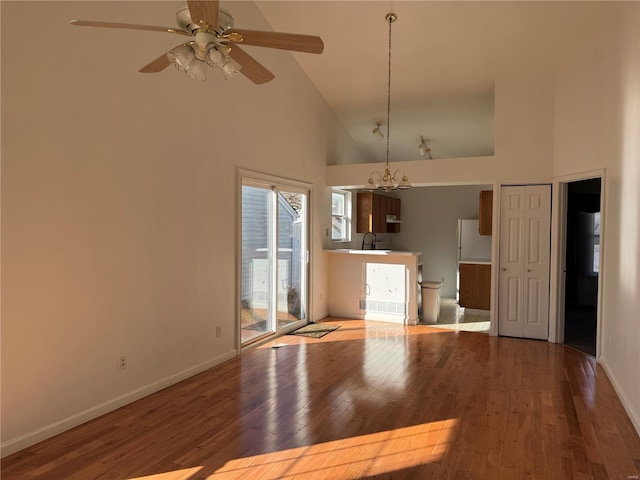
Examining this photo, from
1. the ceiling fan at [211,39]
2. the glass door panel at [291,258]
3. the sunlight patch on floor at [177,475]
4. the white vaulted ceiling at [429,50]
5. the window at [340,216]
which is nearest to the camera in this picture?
the ceiling fan at [211,39]

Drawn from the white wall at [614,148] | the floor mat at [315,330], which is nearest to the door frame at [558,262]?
the white wall at [614,148]

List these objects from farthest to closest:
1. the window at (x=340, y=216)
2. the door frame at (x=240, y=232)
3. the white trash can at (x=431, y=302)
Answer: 1. the window at (x=340, y=216)
2. the white trash can at (x=431, y=302)
3. the door frame at (x=240, y=232)

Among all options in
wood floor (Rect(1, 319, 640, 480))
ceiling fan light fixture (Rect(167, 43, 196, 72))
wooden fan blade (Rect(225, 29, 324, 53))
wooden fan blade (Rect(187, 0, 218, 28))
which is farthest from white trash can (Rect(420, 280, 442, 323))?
wooden fan blade (Rect(187, 0, 218, 28))

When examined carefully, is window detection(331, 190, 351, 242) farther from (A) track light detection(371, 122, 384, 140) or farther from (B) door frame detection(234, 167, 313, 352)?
(A) track light detection(371, 122, 384, 140)

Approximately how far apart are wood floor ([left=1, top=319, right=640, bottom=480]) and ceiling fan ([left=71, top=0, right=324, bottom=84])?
2362mm

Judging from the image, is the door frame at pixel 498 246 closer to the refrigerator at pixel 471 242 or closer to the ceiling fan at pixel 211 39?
the refrigerator at pixel 471 242

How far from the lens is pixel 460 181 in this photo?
5.97 metres

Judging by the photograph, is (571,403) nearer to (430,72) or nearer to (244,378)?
(244,378)

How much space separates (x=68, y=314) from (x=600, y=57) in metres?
5.57

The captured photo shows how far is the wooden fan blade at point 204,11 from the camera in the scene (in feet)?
6.18

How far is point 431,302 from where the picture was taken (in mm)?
6676

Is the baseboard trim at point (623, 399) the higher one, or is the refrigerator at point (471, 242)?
the refrigerator at point (471, 242)

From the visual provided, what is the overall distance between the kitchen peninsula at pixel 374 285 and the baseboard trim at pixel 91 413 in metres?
3.00

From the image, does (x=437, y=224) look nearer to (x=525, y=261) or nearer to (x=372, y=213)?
(x=372, y=213)
